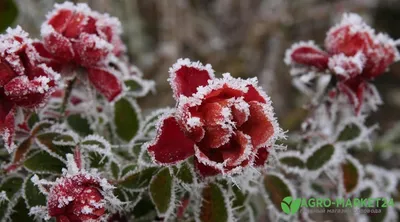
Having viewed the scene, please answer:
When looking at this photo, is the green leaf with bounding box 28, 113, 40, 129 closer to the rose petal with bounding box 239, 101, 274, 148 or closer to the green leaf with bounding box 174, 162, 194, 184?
the green leaf with bounding box 174, 162, 194, 184

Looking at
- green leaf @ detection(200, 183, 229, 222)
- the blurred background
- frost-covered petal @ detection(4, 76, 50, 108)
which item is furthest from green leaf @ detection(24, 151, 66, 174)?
the blurred background

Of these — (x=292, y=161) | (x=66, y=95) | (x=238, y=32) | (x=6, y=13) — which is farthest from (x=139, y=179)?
(x=238, y=32)

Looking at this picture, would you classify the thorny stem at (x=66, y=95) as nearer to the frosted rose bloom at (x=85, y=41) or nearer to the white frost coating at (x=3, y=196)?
the frosted rose bloom at (x=85, y=41)

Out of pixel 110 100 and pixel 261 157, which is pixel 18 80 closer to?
pixel 110 100

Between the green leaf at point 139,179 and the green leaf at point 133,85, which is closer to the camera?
the green leaf at point 139,179

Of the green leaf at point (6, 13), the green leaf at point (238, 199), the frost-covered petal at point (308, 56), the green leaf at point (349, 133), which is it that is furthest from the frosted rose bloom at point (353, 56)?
the green leaf at point (6, 13)
